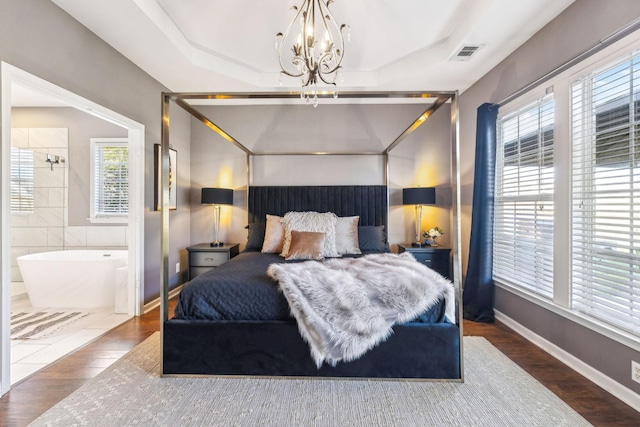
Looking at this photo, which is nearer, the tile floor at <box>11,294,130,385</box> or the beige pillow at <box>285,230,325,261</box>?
the tile floor at <box>11,294,130,385</box>

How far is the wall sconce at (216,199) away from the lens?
151 inches

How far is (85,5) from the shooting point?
228cm

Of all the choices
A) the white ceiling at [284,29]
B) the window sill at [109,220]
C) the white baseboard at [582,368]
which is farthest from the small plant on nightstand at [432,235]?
the window sill at [109,220]

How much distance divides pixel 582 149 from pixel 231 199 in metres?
3.58

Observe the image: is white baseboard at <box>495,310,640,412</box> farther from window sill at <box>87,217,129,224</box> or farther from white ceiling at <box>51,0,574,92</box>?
window sill at <box>87,217,129,224</box>

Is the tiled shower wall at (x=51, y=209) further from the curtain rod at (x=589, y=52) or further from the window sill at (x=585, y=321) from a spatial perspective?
the curtain rod at (x=589, y=52)

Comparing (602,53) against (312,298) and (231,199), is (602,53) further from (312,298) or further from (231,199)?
(231,199)

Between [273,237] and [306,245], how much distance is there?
1.76 ft

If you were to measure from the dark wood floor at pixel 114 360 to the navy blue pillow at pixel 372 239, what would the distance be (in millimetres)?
1227

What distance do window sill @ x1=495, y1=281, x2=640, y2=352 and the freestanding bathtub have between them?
4.17 m

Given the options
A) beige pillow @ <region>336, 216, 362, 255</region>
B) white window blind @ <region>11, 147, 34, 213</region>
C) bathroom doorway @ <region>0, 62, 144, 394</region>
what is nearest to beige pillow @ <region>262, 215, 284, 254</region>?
beige pillow @ <region>336, 216, 362, 255</region>

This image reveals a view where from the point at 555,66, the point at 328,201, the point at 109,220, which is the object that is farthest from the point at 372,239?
the point at 109,220

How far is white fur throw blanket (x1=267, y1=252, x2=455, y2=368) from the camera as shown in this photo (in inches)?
74.9

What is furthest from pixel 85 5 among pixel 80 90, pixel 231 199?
pixel 231 199
